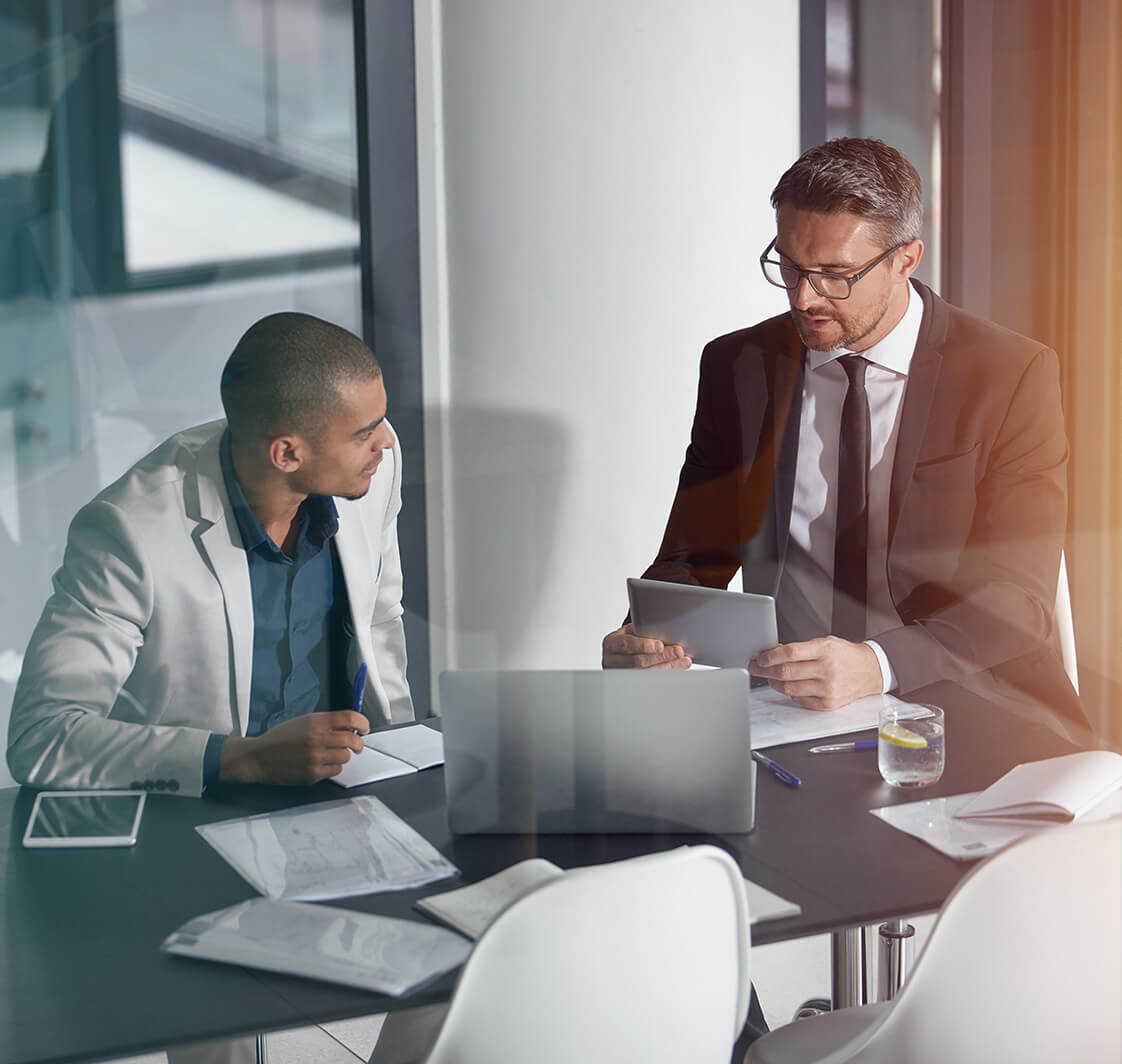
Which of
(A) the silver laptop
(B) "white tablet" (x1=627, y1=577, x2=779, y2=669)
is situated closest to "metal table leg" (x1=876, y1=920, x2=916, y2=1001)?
(B) "white tablet" (x1=627, y1=577, x2=779, y2=669)

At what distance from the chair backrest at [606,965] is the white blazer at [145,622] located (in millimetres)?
612

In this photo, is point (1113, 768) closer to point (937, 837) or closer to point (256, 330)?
point (937, 837)

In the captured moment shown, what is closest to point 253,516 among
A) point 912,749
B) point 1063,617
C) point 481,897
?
point 481,897

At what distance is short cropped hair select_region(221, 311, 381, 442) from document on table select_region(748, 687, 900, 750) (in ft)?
2.21

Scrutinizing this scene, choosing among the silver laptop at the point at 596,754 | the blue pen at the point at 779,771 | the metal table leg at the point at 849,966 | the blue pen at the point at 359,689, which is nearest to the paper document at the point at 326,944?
the silver laptop at the point at 596,754

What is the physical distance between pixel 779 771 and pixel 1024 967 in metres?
0.31

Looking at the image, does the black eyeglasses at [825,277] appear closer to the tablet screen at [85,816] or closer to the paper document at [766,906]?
the paper document at [766,906]

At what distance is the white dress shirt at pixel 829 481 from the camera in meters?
1.79

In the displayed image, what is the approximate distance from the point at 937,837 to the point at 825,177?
1.07 metres

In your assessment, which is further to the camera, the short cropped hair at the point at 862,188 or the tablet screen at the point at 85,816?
the short cropped hair at the point at 862,188

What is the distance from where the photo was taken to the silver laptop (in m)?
1.01

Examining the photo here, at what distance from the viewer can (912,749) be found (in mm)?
1118

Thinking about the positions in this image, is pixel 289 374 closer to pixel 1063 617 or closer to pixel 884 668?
pixel 884 668

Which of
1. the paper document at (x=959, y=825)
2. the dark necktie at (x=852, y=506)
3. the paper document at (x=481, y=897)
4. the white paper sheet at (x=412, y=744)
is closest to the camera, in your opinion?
the paper document at (x=481, y=897)
